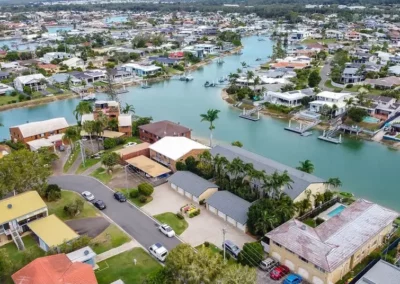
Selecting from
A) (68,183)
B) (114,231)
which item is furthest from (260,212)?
(68,183)

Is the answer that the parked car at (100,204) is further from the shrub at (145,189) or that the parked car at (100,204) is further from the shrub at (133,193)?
the shrub at (145,189)

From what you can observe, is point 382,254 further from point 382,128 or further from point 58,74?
point 58,74

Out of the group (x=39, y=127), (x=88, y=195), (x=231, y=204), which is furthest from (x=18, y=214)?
(x=39, y=127)

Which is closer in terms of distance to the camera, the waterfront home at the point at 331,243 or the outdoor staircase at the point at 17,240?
the waterfront home at the point at 331,243

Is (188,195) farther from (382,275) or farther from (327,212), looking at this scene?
(382,275)

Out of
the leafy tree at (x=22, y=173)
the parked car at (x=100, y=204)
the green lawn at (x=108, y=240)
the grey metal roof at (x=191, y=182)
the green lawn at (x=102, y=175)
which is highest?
the leafy tree at (x=22, y=173)

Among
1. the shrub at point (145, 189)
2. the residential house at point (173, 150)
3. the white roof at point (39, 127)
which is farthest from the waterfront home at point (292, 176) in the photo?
the white roof at point (39, 127)

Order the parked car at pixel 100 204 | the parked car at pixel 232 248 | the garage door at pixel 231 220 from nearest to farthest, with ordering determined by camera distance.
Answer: the parked car at pixel 232 248
the garage door at pixel 231 220
the parked car at pixel 100 204

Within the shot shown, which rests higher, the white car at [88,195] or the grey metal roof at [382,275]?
the grey metal roof at [382,275]
